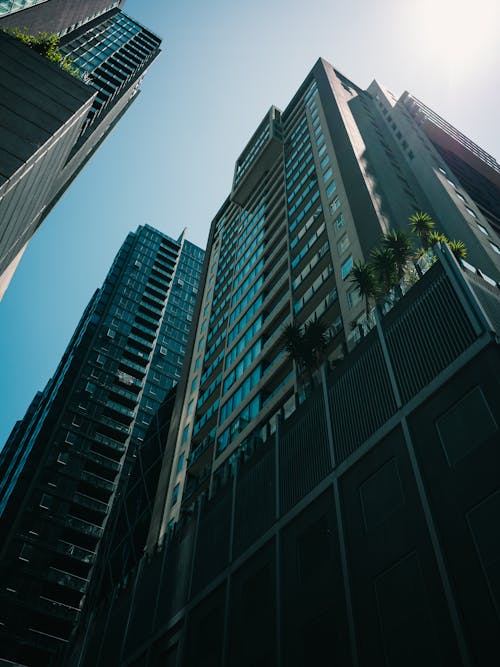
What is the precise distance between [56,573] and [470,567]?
5649 centimetres

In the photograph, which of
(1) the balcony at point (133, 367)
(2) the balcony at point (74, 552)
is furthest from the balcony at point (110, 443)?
(2) the balcony at point (74, 552)

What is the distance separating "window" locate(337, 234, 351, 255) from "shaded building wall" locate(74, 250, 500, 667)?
18.0 metres

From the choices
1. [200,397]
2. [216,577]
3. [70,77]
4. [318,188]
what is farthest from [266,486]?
[318,188]

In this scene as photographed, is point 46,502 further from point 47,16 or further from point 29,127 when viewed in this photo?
point 29,127

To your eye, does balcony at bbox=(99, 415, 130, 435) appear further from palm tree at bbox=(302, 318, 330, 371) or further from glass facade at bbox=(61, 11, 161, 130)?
palm tree at bbox=(302, 318, 330, 371)

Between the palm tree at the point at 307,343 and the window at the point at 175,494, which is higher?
the window at the point at 175,494

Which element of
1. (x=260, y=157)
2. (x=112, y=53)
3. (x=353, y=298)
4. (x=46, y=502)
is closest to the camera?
(x=353, y=298)

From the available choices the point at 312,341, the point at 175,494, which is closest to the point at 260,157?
the point at 175,494

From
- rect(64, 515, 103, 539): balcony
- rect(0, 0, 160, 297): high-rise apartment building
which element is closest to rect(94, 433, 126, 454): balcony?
rect(64, 515, 103, 539): balcony

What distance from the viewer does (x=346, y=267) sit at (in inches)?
1367

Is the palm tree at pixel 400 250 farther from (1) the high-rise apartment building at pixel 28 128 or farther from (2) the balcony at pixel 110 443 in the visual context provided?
(2) the balcony at pixel 110 443

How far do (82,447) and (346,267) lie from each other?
164ft

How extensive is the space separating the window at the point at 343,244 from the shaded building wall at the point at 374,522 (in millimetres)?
17954

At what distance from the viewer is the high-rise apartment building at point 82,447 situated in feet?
178
